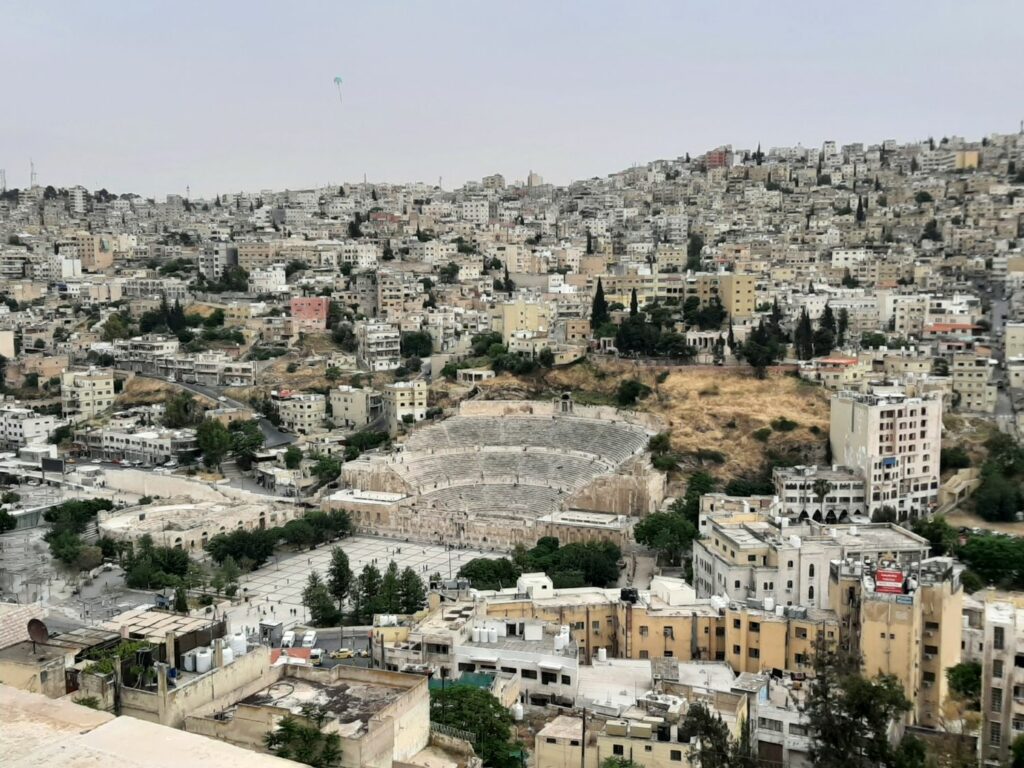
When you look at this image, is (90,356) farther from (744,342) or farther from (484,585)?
(484,585)

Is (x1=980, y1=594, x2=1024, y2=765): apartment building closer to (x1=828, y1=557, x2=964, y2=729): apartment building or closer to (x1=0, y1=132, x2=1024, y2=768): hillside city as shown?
(x1=0, y1=132, x2=1024, y2=768): hillside city

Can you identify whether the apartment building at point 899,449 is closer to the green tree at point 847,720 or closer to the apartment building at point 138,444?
the green tree at point 847,720

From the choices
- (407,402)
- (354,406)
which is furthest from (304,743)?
(354,406)

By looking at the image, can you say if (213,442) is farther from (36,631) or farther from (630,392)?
(36,631)

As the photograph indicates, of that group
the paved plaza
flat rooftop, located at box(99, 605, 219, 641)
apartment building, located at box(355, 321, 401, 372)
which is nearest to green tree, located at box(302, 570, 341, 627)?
the paved plaza

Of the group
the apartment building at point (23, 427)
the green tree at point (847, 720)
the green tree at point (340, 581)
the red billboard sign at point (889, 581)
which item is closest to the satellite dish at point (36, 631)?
the green tree at point (847, 720)

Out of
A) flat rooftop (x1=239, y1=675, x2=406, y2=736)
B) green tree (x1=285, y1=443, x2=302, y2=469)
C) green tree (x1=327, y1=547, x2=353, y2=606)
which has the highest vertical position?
flat rooftop (x1=239, y1=675, x2=406, y2=736)
